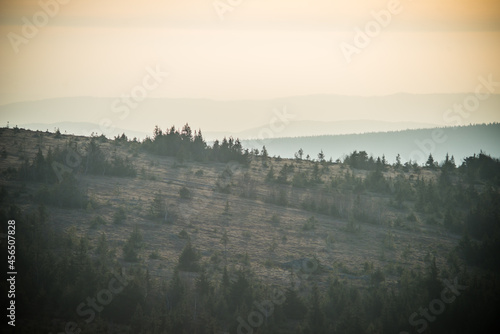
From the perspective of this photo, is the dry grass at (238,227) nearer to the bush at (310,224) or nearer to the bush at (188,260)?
the bush at (310,224)

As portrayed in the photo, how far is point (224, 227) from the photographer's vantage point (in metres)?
44.3

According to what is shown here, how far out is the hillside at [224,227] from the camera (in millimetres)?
31047

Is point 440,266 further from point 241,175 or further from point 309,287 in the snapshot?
point 241,175

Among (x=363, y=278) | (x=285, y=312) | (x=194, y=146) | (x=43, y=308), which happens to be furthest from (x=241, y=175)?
(x=43, y=308)

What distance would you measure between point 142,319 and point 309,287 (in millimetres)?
11290

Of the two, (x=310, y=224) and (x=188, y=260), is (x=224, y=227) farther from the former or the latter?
(x=188, y=260)

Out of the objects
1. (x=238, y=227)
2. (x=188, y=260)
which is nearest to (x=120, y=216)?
(x=188, y=260)

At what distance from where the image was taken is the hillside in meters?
31.0

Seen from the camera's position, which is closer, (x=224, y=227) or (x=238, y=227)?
(x=224, y=227)

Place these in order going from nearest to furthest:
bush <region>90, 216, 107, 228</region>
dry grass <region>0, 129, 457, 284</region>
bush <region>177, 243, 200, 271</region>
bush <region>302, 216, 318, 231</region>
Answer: bush <region>177, 243, 200, 271</region>, dry grass <region>0, 129, 457, 284</region>, bush <region>90, 216, 107, 228</region>, bush <region>302, 216, 318, 231</region>

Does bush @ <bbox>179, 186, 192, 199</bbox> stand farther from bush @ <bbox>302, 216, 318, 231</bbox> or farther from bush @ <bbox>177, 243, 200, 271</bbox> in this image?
bush @ <bbox>177, 243, 200, 271</bbox>

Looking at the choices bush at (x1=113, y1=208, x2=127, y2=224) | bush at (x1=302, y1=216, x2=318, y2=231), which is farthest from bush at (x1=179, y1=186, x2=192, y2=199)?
bush at (x1=302, y1=216, x2=318, y2=231)

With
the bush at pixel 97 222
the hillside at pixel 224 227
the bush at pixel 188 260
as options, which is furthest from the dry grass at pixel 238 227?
the bush at pixel 188 260

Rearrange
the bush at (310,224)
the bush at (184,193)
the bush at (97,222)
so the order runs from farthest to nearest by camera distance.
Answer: the bush at (184,193), the bush at (310,224), the bush at (97,222)
